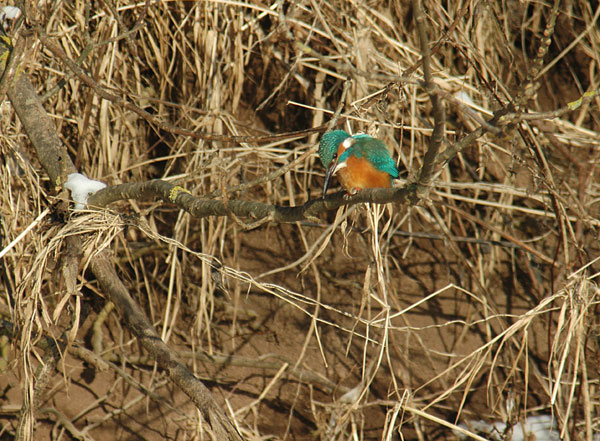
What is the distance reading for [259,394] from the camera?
3.28 m

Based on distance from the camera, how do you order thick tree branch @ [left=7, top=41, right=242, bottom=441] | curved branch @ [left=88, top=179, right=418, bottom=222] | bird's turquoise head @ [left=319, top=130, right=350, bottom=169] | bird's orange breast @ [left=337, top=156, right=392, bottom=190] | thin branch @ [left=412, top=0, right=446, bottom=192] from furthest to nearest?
bird's turquoise head @ [left=319, top=130, right=350, bottom=169] < bird's orange breast @ [left=337, top=156, right=392, bottom=190] < thick tree branch @ [left=7, top=41, right=242, bottom=441] < curved branch @ [left=88, top=179, right=418, bottom=222] < thin branch @ [left=412, top=0, right=446, bottom=192]

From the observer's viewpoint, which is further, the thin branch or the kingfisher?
the kingfisher

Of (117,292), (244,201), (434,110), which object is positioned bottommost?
(117,292)

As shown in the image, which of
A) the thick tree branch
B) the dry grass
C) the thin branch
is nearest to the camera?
the thin branch

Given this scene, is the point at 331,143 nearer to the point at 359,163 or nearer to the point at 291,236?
the point at 359,163

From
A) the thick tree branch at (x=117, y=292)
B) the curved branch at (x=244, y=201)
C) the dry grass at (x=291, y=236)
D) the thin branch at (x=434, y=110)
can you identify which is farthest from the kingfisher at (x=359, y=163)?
the thick tree branch at (x=117, y=292)

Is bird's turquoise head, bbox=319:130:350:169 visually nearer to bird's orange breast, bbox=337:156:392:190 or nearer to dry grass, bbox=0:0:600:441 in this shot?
bird's orange breast, bbox=337:156:392:190

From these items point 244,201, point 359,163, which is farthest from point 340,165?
point 244,201

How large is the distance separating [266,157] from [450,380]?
1761 mm

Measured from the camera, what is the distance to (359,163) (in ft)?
6.98

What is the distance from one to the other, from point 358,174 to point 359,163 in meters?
0.04

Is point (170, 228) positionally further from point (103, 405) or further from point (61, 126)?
point (103, 405)

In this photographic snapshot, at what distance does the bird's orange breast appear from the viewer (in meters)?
2.13

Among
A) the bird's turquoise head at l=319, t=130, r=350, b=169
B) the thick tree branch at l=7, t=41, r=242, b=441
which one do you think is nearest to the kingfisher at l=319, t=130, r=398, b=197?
the bird's turquoise head at l=319, t=130, r=350, b=169
